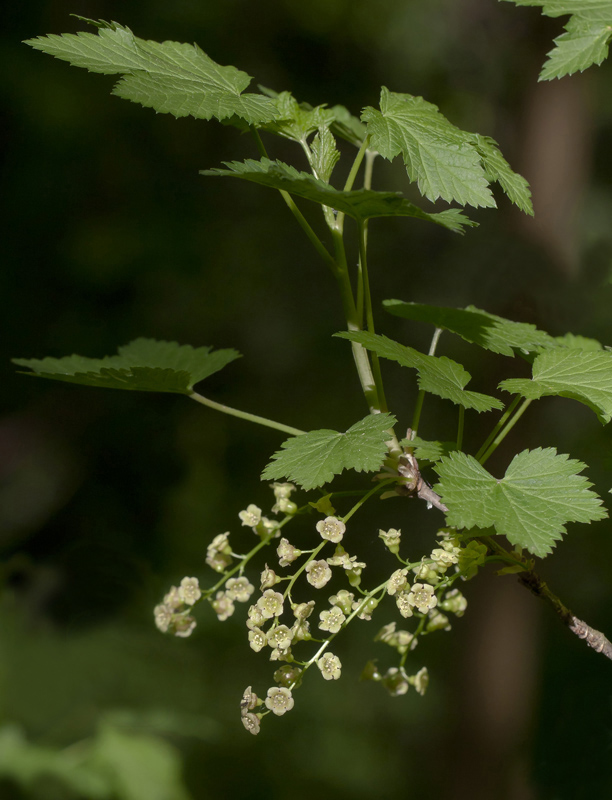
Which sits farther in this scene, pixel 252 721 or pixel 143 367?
pixel 143 367

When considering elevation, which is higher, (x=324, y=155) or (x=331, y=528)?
(x=324, y=155)

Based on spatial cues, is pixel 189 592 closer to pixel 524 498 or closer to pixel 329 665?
pixel 329 665

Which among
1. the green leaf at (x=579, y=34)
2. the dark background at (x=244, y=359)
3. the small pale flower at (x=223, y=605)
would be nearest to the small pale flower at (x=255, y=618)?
the small pale flower at (x=223, y=605)

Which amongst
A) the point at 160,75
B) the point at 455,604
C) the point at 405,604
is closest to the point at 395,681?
the point at 455,604

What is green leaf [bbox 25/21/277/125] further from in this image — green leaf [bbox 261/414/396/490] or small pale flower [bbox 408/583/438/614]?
small pale flower [bbox 408/583/438/614]

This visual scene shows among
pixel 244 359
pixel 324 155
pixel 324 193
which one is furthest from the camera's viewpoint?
pixel 244 359

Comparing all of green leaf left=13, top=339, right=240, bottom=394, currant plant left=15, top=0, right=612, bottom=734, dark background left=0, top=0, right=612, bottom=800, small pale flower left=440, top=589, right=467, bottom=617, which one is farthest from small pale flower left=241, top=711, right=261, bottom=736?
dark background left=0, top=0, right=612, bottom=800

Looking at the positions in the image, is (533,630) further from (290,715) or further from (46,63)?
(46,63)
